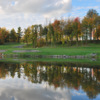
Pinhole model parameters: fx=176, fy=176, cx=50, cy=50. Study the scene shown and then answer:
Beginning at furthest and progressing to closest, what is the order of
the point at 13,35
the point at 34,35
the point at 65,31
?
1. the point at 13,35
2. the point at 65,31
3. the point at 34,35

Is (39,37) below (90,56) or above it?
above

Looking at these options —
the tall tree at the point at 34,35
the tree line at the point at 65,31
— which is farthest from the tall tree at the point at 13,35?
the tall tree at the point at 34,35

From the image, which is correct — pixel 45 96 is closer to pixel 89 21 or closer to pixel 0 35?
pixel 89 21

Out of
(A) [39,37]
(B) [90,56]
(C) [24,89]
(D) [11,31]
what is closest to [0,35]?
(D) [11,31]

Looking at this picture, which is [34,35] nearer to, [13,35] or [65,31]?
[65,31]

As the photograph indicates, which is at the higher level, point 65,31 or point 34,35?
point 65,31

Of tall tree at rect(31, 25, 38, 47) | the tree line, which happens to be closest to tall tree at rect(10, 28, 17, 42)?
the tree line

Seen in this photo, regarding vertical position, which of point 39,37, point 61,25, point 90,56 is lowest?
point 90,56

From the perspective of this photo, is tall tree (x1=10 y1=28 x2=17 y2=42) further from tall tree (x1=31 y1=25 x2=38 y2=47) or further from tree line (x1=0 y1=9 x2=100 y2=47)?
tall tree (x1=31 y1=25 x2=38 y2=47)

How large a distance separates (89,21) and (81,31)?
673cm

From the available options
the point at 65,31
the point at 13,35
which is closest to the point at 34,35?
the point at 65,31

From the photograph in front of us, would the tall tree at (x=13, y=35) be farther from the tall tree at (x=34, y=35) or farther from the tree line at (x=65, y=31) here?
the tall tree at (x=34, y=35)

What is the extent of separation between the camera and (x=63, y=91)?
39.2ft

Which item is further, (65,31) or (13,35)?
(13,35)
